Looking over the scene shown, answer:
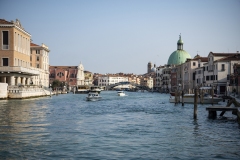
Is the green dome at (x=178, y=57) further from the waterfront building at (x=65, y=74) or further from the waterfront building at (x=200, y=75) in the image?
the waterfront building at (x=65, y=74)

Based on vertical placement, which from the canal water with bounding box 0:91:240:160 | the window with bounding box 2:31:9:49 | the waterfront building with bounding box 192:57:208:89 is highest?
the window with bounding box 2:31:9:49

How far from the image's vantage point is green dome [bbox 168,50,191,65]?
99250 millimetres

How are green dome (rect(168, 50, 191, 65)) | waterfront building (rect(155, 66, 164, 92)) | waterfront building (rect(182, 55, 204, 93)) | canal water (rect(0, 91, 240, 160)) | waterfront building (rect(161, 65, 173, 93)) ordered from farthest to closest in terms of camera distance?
waterfront building (rect(155, 66, 164, 92)) → waterfront building (rect(161, 65, 173, 93)) → green dome (rect(168, 50, 191, 65)) → waterfront building (rect(182, 55, 204, 93)) → canal water (rect(0, 91, 240, 160))

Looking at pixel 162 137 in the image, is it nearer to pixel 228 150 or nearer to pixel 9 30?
pixel 228 150

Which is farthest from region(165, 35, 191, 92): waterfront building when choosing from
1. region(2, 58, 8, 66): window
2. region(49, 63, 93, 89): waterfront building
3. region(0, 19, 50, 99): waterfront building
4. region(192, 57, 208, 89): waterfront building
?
region(2, 58, 8, 66): window

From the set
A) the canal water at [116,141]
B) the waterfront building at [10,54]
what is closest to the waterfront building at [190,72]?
the waterfront building at [10,54]

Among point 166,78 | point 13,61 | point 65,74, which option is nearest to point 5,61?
point 13,61

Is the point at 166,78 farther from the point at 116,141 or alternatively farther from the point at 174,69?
the point at 116,141

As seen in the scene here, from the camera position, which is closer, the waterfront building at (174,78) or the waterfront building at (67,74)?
the waterfront building at (174,78)

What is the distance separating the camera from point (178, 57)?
9975cm

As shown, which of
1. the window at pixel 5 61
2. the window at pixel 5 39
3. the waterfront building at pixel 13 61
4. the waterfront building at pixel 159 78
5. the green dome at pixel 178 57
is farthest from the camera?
the waterfront building at pixel 159 78

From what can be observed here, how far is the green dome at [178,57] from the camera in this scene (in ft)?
326

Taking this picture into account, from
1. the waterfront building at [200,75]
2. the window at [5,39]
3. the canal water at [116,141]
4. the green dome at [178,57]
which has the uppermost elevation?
the green dome at [178,57]

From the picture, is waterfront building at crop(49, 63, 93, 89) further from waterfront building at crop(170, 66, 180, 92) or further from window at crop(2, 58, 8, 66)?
window at crop(2, 58, 8, 66)
